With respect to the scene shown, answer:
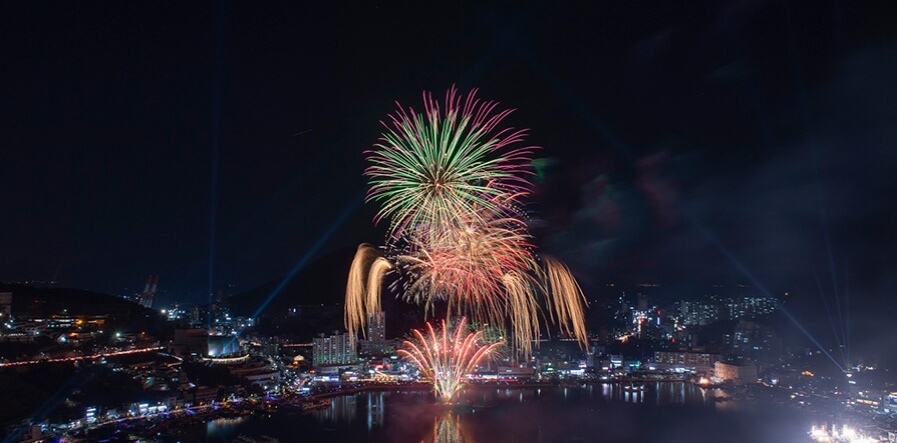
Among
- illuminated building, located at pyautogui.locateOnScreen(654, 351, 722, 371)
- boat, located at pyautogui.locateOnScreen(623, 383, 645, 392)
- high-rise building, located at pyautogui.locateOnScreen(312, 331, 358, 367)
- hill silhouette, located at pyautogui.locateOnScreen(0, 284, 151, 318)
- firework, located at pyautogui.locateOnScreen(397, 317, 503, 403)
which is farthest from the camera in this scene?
illuminated building, located at pyautogui.locateOnScreen(654, 351, 722, 371)

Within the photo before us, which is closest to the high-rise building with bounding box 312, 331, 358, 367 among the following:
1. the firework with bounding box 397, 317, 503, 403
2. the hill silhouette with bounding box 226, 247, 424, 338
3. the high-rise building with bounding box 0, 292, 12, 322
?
the hill silhouette with bounding box 226, 247, 424, 338

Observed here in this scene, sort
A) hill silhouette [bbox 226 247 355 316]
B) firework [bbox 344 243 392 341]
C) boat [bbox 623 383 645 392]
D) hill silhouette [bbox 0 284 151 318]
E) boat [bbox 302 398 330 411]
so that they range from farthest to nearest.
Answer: hill silhouette [bbox 226 247 355 316] < hill silhouette [bbox 0 284 151 318] < boat [bbox 623 383 645 392] < boat [bbox 302 398 330 411] < firework [bbox 344 243 392 341]

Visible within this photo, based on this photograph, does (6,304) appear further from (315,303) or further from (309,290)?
(309,290)

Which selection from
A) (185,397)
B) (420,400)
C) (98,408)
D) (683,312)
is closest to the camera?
(98,408)

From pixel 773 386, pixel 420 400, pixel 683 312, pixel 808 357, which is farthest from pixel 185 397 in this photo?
pixel 683 312

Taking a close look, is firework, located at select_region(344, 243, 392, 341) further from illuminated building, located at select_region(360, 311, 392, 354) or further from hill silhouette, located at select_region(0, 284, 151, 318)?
hill silhouette, located at select_region(0, 284, 151, 318)

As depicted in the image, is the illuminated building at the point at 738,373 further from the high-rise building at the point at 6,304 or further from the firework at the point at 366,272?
the high-rise building at the point at 6,304

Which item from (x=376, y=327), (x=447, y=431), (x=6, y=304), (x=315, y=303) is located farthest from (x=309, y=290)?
(x=447, y=431)

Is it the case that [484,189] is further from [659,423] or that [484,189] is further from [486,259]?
[659,423]
